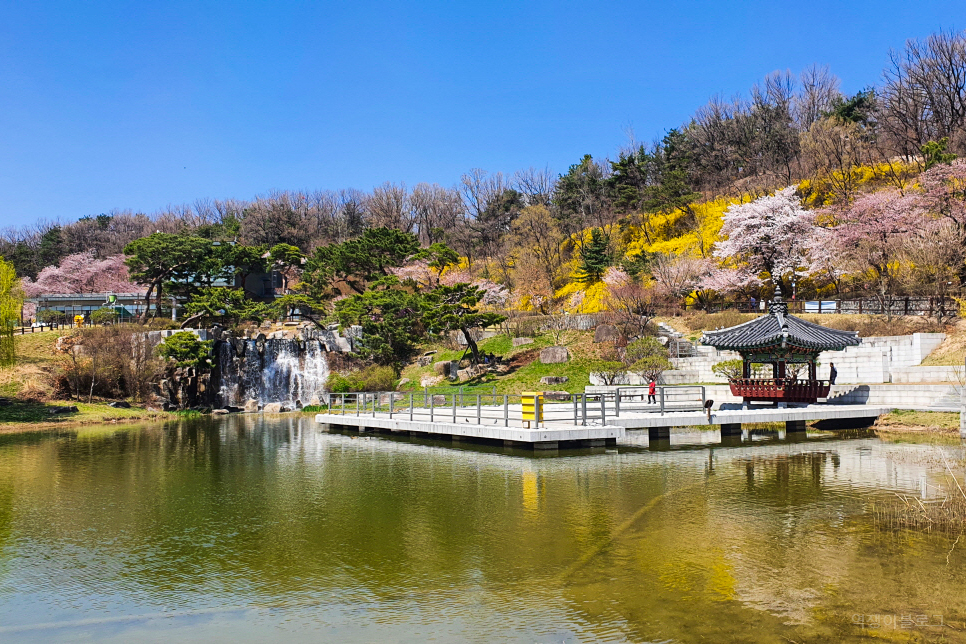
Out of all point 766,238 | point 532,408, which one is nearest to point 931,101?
point 766,238

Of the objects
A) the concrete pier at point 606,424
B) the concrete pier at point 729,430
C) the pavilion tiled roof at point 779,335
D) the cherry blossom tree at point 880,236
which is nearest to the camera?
the concrete pier at point 606,424

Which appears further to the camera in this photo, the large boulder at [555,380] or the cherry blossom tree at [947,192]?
the large boulder at [555,380]

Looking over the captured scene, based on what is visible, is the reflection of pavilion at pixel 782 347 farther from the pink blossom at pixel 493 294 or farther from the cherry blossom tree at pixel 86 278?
the cherry blossom tree at pixel 86 278

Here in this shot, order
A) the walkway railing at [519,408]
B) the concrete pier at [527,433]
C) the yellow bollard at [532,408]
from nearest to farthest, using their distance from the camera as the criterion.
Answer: the concrete pier at [527,433] → the yellow bollard at [532,408] → the walkway railing at [519,408]

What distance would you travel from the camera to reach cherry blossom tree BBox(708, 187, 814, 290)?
4525 centimetres

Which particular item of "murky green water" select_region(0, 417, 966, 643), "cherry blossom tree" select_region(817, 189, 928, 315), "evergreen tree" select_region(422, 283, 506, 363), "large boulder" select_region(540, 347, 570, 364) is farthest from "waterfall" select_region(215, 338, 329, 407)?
"cherry blossom tree" select_region(817, 189, 928, 315)

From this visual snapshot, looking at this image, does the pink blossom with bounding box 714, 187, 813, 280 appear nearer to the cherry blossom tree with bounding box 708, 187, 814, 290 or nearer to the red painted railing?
the cherry blossom tree with bounding box 708, 187, 814, 290

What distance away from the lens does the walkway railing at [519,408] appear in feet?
74.0

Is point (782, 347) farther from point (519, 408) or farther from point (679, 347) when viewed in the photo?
point (679, 347)

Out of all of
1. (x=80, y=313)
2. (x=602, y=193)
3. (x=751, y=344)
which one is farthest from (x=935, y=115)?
(x=80, y=313)

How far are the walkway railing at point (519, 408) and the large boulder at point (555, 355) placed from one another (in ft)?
23.7

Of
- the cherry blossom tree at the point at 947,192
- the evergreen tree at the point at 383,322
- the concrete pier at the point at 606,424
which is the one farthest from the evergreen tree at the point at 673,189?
the concrete pier at the point at 606,424

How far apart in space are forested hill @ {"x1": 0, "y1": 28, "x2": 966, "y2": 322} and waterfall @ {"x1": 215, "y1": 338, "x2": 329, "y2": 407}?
760 centimetres

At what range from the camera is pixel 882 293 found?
35625 millimetres
